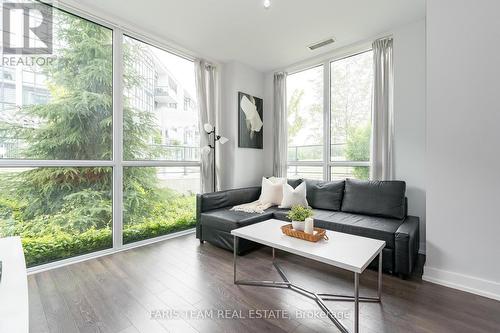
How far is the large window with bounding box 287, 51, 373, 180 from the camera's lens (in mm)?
3391

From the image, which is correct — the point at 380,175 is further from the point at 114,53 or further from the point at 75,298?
the point at 114,53

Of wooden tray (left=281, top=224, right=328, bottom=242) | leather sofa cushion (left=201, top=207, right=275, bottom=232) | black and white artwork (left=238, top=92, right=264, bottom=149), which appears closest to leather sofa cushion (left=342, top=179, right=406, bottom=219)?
leather sofa cushion (left=201, top=207, right=275, bottom=232)

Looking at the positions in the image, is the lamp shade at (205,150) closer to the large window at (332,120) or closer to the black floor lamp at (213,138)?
the black floor lamp at (213,138)

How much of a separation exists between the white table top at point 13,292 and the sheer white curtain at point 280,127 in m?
3.48

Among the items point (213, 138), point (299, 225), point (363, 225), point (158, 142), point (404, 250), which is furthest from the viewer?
point (213, 138)

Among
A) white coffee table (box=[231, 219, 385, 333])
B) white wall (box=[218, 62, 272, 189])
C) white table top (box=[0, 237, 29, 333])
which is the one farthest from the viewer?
white wall (box=[218, 62, 272, 189])

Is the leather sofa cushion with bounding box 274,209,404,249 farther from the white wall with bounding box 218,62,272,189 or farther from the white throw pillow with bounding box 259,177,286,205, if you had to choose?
the white wall with bounding box 218,62,272,189

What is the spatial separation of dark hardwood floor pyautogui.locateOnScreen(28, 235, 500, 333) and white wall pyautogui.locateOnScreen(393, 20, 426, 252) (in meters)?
1.22

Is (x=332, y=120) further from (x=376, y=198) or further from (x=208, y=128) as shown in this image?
(x=208, y=128)

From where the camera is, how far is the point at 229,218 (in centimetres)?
286

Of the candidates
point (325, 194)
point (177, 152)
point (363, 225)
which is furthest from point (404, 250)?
point (177, 152)

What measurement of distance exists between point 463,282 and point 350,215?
3.73 feet

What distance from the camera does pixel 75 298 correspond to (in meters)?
1.88

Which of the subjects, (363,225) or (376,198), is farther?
(376,198)
